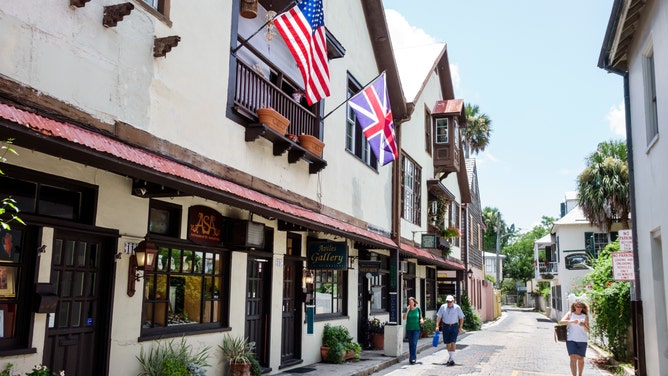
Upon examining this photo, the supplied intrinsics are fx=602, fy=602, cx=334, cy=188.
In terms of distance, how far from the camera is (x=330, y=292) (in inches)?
599

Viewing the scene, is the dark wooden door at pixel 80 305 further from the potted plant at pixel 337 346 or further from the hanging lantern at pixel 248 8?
the potted plant at pixel 337 346

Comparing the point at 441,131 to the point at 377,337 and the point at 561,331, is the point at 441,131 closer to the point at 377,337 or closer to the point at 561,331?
the point at 377,337

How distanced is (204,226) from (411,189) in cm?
1321

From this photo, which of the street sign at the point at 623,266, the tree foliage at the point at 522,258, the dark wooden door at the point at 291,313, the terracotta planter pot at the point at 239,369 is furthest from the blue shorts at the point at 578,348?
the tree foliage at the point at 522,258

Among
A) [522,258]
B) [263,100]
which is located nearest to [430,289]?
[263,100]

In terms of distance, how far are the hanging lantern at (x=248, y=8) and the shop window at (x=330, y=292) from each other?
258 inches

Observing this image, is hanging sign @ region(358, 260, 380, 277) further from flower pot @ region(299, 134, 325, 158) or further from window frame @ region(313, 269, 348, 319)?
flower pot @ region(299, 134, 325, 158)

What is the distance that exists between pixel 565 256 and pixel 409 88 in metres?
21.1

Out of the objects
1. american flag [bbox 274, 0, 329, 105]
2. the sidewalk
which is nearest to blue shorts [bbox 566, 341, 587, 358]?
the sidewalk

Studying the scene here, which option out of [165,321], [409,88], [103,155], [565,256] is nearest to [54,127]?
[103,155]

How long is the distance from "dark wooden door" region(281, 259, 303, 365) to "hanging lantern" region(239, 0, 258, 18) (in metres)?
5.22

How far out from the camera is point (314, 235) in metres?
14.0

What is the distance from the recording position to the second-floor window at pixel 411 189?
68.0ft

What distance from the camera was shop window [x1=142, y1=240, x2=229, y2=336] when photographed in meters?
8.41
